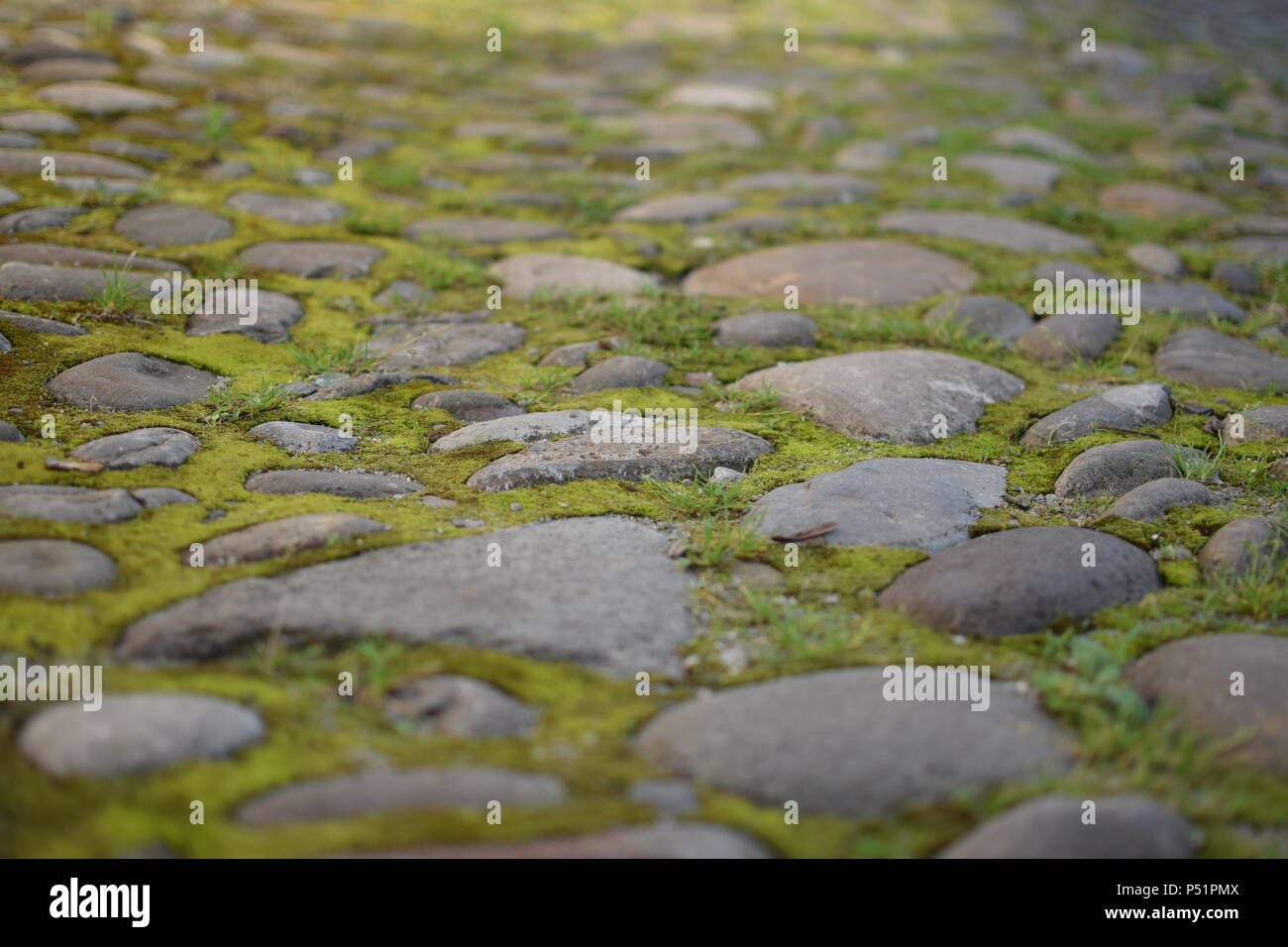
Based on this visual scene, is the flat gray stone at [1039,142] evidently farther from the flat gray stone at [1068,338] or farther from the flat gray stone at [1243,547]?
the flat gray stone at [1243,547]

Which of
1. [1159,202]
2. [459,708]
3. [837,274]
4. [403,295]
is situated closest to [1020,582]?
[459,708]

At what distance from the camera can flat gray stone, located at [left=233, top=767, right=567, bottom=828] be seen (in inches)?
52.5

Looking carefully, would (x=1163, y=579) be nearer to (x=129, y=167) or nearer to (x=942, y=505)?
(x=942, y=505)

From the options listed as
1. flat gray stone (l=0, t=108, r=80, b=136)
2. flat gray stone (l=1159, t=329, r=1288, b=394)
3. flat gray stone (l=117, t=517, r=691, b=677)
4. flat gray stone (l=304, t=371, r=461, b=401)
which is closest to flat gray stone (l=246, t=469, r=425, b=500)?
flat gray stone (l=117, t=517, r=691, b=677)

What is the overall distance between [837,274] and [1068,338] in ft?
3.01

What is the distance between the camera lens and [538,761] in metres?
1.49

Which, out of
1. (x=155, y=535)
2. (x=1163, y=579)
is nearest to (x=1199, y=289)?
(x=1163, y=579)

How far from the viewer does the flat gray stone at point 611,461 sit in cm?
241

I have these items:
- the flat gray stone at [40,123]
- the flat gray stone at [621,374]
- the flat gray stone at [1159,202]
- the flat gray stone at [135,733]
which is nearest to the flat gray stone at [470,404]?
the flat gray stone at [621,374]

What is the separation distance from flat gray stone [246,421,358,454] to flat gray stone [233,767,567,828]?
1.29 m

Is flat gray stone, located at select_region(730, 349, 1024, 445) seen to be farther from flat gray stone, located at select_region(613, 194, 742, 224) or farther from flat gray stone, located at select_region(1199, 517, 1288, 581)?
flat gray stone, located at select_region(613, 194, 742, 224)

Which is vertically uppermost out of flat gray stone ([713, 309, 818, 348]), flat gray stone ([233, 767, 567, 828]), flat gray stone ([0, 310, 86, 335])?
flat gray stone ([713, 309, 818, 348])

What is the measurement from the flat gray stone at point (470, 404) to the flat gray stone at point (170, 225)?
1503 mm
